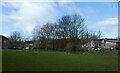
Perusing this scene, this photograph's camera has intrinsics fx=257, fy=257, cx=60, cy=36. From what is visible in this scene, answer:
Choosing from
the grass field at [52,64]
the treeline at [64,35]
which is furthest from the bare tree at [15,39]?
the grass field at [52,64]

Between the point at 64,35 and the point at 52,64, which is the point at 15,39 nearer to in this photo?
the point at 64,35

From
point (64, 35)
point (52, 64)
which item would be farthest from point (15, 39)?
point (52, 64)

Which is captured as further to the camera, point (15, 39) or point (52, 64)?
point (15, 39)

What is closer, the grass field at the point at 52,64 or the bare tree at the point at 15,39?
the grass field at the point at 52,64

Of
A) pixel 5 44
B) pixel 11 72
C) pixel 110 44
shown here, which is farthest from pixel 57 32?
pixel 11 72

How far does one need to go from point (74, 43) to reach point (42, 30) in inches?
805

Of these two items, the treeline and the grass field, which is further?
the treeline

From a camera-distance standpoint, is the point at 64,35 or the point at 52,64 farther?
the point at 64,35

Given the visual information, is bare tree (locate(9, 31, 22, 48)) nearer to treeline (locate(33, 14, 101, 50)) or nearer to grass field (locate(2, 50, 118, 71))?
treeline (locate(33, 14, 101, 50))

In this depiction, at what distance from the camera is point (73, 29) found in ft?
271

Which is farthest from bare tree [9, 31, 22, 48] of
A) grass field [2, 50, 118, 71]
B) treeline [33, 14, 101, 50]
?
grass field [2, 50, 118, 71]

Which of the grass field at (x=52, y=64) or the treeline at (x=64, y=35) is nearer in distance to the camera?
the grass field at (x=52, y=64)

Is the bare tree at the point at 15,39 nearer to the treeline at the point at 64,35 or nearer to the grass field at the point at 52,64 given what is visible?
the treeline at the point at 64,35

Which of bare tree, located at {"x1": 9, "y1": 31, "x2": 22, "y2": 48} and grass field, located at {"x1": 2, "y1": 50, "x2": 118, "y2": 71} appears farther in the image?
bare tree, located at {"x1": 9, "y1": 31, "x2": 22, "y2": 48}
